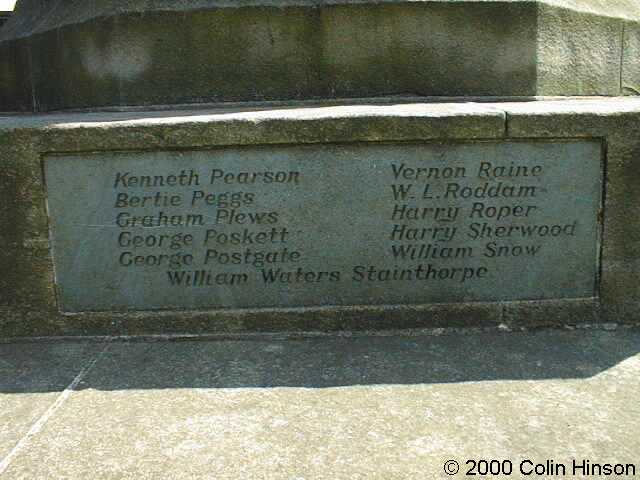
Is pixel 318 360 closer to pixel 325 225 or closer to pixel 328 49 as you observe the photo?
pixel 325 225

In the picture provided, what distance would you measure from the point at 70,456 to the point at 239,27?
8.26ft

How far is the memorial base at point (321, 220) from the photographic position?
324 centimetres

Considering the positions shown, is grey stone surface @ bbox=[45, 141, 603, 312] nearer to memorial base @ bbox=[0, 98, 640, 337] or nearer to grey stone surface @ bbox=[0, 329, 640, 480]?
memorial base @ bbox=[0, 98, 640, 337]

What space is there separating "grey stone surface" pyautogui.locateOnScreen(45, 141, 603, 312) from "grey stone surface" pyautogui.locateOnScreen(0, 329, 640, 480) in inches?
10.8

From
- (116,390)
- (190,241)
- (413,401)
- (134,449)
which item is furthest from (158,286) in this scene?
(413,401)

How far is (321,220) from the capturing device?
3.35m

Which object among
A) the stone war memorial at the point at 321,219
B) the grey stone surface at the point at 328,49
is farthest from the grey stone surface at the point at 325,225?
the grey stone surface at the point at 328,49

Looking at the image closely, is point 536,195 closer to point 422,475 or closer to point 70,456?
point 422,475

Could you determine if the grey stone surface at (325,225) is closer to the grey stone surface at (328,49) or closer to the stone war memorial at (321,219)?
the stone war memorial at (321,219)

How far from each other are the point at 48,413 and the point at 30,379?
39cm

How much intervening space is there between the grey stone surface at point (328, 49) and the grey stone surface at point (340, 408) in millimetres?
1510

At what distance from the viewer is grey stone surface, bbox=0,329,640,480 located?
2.24 meters

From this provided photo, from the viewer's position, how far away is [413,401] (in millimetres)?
2648

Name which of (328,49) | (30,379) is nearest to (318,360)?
(30,379)
